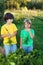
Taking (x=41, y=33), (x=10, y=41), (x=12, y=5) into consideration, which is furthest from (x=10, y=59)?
(x=12, y=5)

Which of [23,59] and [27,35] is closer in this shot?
[23,59]

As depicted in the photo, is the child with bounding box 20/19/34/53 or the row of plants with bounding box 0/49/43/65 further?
the child with bounding box 20/19/34/53

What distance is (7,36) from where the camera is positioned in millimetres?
6375

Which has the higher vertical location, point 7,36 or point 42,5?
point 7,36

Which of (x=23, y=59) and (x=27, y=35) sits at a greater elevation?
(x=23, y=59)

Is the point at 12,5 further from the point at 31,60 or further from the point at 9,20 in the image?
the point at 31,60

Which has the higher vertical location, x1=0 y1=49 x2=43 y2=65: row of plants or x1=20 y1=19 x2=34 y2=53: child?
x1=0 y1=49 x2=43 y2=65: row of plants

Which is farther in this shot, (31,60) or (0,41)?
(0,41)

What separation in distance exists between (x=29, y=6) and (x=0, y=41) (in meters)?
15.8

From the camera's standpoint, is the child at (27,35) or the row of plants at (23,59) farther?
the child at (27,35)

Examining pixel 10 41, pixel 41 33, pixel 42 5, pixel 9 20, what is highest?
pixel 9 20

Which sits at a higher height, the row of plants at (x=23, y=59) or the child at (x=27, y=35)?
the row of plants at (x=23, y=59)

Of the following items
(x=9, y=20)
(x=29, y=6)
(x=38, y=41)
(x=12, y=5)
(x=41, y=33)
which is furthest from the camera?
(x=29, y=6)

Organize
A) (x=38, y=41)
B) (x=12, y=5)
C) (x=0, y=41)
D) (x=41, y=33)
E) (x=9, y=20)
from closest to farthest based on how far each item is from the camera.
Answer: (x=9, y=20), (x=0, y=41), (x=38, y=41), (x=41, y=33), (x=12, y=5)
